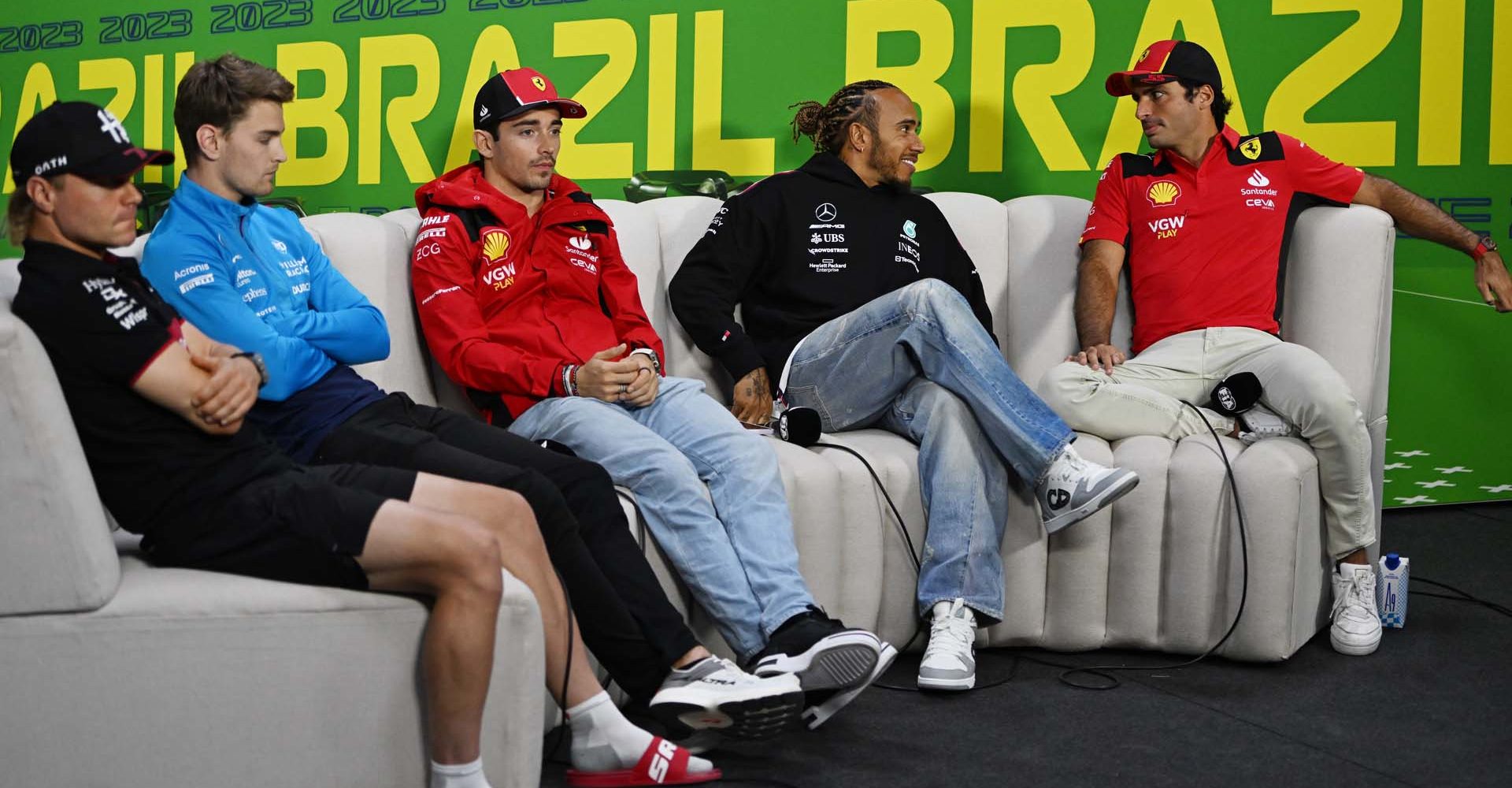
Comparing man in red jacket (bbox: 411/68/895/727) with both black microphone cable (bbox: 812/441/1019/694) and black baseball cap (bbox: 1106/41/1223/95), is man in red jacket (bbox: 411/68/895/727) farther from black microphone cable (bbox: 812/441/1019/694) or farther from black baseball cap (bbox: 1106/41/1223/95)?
black baseball cap (bbox: 1106/41/1223/95)

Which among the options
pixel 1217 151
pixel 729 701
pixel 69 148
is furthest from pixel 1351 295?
pixel 69 148

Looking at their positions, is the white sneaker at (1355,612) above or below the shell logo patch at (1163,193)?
below

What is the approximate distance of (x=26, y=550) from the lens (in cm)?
184

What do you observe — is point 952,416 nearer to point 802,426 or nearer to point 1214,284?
point 802,426

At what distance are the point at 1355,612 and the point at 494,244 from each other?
200 centimetres

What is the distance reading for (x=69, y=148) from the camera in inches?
74.4

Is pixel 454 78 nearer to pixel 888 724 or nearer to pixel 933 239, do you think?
pixel 933 239

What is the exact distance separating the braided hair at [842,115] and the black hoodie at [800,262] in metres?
0.09

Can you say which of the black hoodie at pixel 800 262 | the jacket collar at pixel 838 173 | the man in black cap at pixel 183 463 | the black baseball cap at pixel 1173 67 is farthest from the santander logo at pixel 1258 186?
the man in black cap at pixel 183 463

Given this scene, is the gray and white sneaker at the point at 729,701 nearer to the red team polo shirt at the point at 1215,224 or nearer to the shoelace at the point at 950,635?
the shoelace at the point at 950,635

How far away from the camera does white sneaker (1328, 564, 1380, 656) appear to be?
2914 mm

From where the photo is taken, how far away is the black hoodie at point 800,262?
3.18 meters

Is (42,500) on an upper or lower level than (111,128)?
lower

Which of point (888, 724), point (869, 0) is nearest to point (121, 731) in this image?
point (888, 724)
